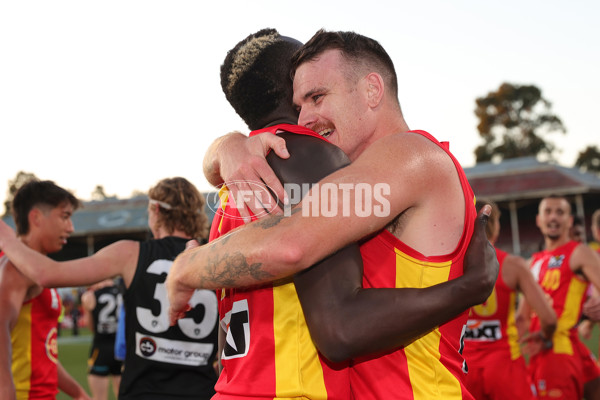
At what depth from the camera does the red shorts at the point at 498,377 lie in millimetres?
5844

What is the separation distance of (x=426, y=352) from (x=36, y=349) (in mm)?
3570

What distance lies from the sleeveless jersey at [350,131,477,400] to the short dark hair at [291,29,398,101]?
15.9 inches

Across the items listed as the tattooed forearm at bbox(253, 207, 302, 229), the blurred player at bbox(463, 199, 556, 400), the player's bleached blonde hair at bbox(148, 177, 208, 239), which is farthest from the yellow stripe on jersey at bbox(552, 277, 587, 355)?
the tattooed forearm at bbox(253, 207, 302, 229)

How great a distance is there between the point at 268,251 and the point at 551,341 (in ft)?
20.3

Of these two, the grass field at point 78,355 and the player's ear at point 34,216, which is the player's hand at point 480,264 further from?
the grass field at point 78,355

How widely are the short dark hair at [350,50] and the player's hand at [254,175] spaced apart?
0.36 meters

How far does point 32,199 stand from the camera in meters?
4.92

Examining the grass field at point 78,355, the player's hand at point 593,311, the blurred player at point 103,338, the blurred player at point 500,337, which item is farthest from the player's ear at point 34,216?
the grass field at point 78,355

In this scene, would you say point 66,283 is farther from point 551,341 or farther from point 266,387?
point 551,341

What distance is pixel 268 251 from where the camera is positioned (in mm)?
1802

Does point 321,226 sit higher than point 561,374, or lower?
higher

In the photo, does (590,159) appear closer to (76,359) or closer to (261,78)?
(76,359)

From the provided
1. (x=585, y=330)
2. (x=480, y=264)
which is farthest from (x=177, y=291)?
(x=585, y=330)

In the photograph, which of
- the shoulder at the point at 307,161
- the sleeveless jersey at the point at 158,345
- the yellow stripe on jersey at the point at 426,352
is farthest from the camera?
the sleeveless jersey at the point at 158,345
